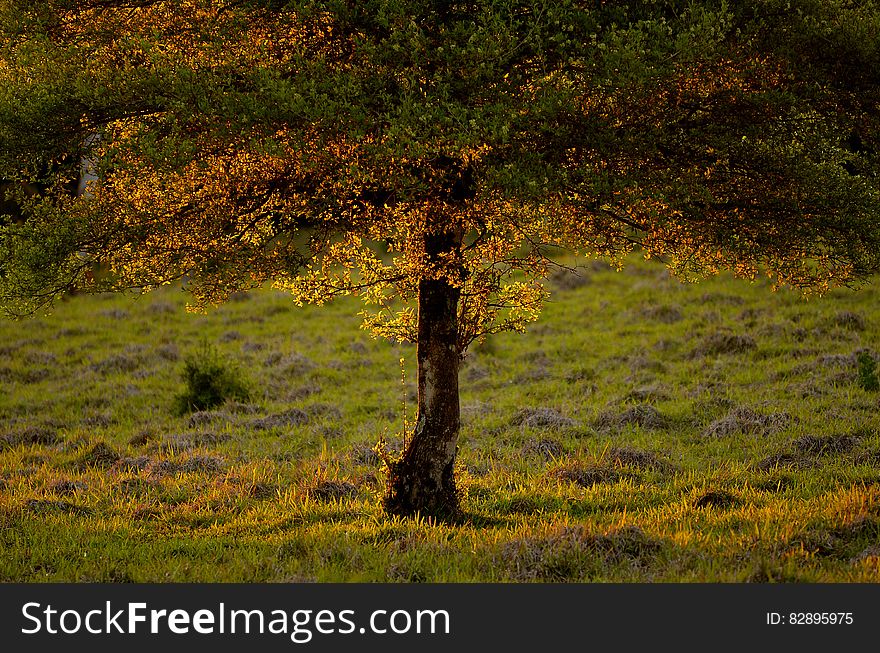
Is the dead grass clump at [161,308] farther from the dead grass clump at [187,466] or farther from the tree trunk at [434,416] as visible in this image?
the tree trunk at [434,416]

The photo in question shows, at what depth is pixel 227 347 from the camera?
31734mm

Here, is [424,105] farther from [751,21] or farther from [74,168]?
[74,168]

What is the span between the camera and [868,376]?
20.8 meters

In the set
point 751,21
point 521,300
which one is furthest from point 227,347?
point 751,21

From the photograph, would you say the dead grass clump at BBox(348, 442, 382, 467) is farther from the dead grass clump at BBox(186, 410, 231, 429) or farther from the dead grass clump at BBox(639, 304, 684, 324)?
the dead grass clump at BBox(639, 304, 684, 324)

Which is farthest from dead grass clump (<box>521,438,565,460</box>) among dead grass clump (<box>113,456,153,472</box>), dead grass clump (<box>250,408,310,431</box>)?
dead grass clump (<box>113,456,153,472</box>)

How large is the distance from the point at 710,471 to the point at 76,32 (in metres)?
13.4

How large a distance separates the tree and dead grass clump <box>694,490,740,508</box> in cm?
372

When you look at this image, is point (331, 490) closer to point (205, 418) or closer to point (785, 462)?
point (205, 418)

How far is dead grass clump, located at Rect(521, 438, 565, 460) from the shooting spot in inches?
712

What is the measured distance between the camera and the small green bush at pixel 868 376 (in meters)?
20.8

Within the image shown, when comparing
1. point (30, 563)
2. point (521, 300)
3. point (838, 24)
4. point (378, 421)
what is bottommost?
point (30, 563)

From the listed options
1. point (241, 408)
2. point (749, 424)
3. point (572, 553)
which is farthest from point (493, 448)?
point (241, 408)

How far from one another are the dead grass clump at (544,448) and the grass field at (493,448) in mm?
81
